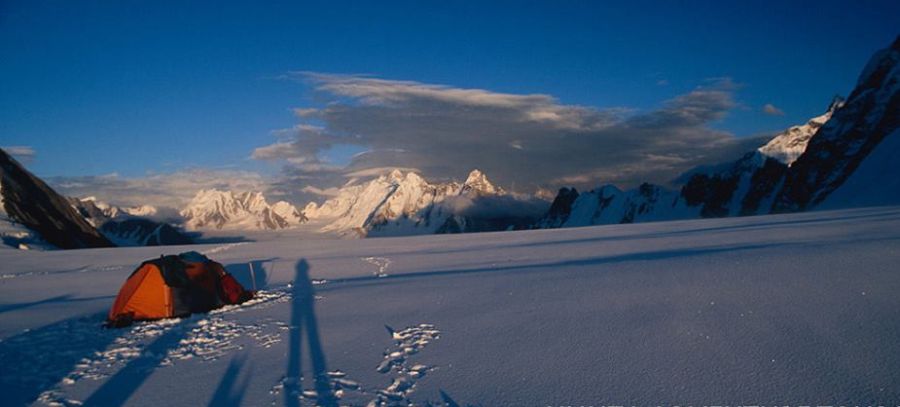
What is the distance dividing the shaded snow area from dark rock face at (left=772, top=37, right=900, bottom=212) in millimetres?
150567

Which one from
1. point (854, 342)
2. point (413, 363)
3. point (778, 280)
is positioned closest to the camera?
point (854, 342)

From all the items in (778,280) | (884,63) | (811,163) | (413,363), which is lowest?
(413,363)

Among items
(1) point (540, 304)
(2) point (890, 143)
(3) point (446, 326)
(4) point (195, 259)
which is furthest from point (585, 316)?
(2) point (890, 143)

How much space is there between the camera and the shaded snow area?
5.75 m

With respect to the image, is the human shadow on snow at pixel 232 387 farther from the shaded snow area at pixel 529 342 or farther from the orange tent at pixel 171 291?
the orange tent at pixel 171 291

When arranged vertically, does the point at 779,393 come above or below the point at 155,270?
below

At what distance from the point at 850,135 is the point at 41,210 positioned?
198m

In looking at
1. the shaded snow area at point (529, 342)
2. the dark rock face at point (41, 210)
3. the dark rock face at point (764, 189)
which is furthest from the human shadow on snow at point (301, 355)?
the dark rock face at point (764, 189)

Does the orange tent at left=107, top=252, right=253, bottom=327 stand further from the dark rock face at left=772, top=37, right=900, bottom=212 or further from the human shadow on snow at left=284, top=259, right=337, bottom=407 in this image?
the dark rock face at left=772, top=37, right=900, bottom=212

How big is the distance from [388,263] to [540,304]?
12073 millimetres

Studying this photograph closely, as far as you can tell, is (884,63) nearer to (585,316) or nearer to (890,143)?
→ (890,143)

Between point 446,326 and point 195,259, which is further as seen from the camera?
point 195,259

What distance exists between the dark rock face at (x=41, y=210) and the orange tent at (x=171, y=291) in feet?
161

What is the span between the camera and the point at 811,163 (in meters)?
154
